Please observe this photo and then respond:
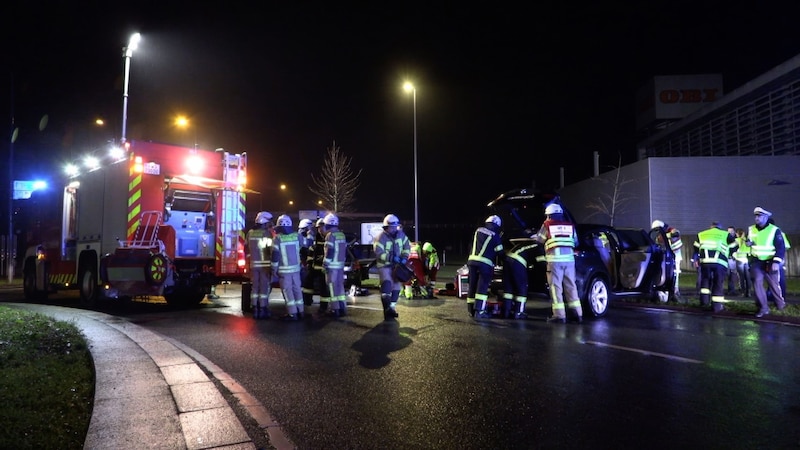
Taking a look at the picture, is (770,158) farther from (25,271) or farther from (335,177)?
(25,271)

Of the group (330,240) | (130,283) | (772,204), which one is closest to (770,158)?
(772,204)

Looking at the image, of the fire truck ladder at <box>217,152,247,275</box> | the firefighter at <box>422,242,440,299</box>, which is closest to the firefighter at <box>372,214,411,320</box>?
the fire truck ladder at <box>217,152,247,275</box>

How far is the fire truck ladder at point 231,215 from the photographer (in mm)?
12406

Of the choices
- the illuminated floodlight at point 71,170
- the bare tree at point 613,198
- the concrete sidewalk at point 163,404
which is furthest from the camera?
the bare tree at point 613,198

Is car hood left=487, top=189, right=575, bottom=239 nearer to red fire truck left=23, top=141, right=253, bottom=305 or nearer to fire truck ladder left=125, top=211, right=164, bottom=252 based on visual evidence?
red fire truck left=23, top=141, right=253, bottom=305

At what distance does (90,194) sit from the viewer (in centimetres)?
1249

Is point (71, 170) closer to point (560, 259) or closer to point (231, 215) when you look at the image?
point (231, 215)

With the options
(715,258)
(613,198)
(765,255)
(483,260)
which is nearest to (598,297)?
(483,260)

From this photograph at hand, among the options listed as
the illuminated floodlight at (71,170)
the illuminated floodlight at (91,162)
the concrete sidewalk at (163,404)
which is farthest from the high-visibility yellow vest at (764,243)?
the illuminated floodlight at (71,170)

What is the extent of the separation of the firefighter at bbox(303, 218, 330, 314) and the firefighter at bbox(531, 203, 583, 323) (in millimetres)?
4040

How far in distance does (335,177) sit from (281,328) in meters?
21.5

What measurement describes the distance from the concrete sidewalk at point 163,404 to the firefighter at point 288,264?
8.97 ft

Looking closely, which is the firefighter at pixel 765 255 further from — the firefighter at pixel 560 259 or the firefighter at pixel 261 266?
the firefighter at pixel 261 266

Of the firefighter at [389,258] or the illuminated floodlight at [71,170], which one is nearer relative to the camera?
the firefighter at [389,258]
